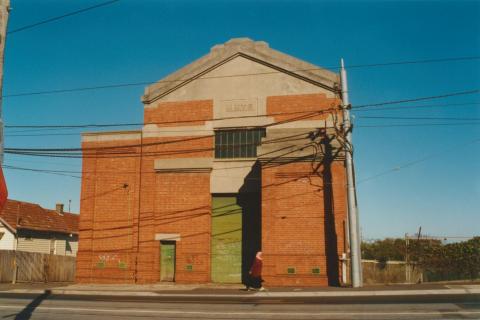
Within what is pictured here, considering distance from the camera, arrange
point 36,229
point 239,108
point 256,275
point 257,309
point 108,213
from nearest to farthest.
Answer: point 257,309, point 256,275, point 239,108, point 108,213, point 36,229

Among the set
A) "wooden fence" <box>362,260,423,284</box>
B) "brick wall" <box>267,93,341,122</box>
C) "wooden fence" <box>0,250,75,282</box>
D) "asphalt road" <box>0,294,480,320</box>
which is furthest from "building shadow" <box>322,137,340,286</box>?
"wooden fence" <box>0,250,75,282</box>

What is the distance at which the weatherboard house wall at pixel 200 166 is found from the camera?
75.4 ft

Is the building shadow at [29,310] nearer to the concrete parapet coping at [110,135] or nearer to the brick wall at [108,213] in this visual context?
the brick wall at [108,213]

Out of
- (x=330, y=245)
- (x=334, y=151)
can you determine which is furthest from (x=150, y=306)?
(x=334, y=151)

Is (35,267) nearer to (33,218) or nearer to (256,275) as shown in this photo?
(33,218)

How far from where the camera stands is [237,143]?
24.2m

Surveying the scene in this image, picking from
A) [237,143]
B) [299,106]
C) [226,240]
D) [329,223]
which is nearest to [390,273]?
[329,223]

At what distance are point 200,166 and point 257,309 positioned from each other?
1240cm

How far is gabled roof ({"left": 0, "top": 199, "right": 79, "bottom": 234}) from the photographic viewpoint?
33.7m

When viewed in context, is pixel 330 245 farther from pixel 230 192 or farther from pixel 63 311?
pixel 63 311

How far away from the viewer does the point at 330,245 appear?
20219 millimetres

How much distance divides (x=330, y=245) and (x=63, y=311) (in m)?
11.6

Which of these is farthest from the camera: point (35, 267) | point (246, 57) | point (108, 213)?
point (35, 267)

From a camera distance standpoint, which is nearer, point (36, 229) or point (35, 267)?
point (35, 267)
